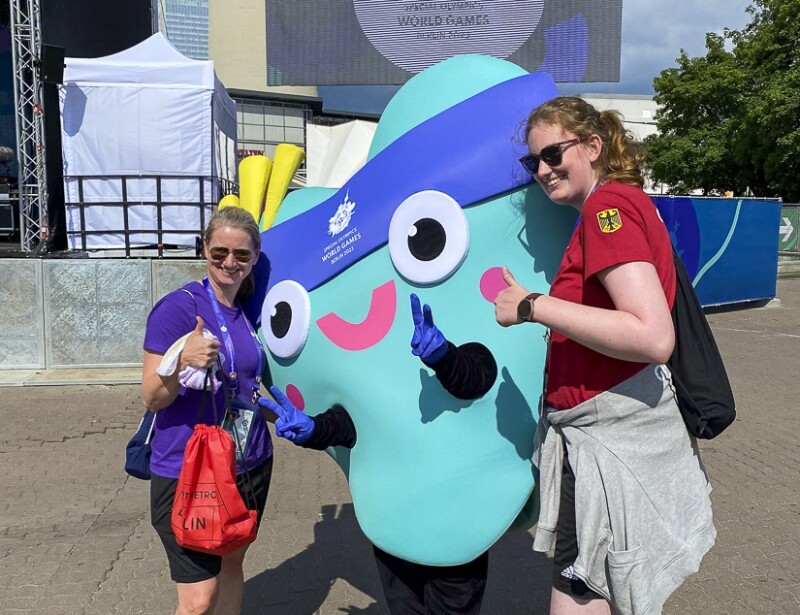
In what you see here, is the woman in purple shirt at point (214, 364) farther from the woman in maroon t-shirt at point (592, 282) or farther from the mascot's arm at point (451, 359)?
the woman in maroon t-shirt at point (592, 282)

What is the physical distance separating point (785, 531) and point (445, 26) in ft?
40.6

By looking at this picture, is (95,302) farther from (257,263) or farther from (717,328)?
(717,328)

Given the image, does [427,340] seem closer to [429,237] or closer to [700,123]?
[429,237]

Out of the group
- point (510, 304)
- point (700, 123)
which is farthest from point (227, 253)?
point (700, 123)

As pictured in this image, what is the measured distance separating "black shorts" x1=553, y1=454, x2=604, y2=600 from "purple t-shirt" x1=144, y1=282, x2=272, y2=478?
943 millimetres

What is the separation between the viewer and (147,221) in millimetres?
10070

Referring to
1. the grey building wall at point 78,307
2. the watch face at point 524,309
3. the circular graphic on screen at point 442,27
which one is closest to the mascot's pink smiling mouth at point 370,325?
the watch face at point 524,309

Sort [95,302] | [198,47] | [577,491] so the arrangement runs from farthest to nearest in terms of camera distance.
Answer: [198,47] < [95,302] < [577,491]

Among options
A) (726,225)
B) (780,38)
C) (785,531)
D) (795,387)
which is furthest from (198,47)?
(785,531)

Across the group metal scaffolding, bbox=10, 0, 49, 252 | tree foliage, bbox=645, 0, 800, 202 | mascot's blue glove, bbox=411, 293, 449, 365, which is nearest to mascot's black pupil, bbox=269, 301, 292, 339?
mascot's blue glove, bbox=411, 293, 449, 365

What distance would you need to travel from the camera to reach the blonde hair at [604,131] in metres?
1.56

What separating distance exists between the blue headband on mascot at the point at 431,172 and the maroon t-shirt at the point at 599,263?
0.31 meters

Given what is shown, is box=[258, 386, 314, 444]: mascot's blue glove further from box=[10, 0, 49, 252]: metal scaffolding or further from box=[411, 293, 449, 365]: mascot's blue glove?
box=[10, 0, 49, 252]: metal scaffolding

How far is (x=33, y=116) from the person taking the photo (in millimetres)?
9648
